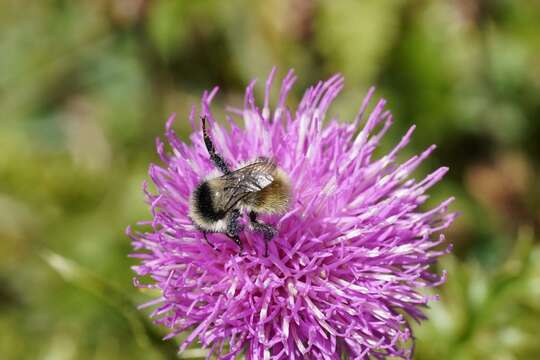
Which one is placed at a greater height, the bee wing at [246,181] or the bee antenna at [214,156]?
the bee antenna at [214,156]

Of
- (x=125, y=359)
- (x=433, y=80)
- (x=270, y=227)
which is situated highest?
(x=433, y=80)

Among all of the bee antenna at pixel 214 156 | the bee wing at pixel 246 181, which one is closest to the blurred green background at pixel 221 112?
the bee antenna at pixel 214 156

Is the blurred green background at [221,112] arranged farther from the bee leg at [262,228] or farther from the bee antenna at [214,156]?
the bee leg at [262,228]

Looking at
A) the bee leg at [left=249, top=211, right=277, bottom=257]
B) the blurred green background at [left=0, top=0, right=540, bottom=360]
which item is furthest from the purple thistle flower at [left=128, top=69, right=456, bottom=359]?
the blurred green background at [left=0, top=0, right=540, bottom=360]

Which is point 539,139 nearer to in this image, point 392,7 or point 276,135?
point 392,7

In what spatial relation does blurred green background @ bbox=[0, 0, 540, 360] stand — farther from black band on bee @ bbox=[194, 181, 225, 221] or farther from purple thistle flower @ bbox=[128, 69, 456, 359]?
black band on bee @ bbox=[194, 181, 225, 221]

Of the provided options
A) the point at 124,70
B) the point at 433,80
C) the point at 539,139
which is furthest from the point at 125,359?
the point at 539,139

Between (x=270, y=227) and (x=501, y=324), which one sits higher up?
(x=270, y=227)
